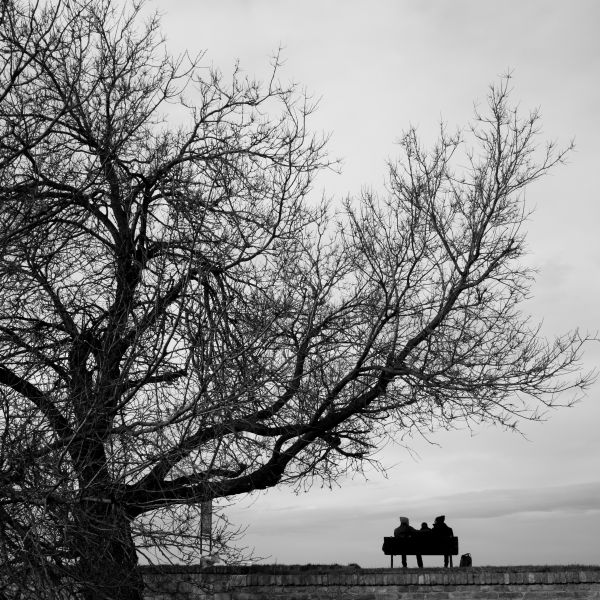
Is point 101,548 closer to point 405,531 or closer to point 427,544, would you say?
point 405,531

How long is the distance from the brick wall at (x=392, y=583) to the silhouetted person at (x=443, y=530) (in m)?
2.49

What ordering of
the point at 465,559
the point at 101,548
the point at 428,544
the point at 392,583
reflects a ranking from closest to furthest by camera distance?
the point at 101,548 → the point at 392,583 → the point at 428,544 → the point at 465,559

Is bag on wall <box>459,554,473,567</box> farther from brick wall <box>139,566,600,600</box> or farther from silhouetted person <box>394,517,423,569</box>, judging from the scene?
brick wall <box>139,566,600,600</box>

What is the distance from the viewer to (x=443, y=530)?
16.2m

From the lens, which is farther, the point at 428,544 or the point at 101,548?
the point at 428,544

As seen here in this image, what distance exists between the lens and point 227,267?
11648 millimetres

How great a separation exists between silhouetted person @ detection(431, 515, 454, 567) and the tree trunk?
27.3 feet

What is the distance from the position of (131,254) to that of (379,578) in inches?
242

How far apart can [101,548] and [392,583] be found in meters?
6.84

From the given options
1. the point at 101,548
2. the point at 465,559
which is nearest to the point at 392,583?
the point at 465,559

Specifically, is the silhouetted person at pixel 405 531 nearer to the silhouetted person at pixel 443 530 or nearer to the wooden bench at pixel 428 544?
the wooden bench at pixel 428 544

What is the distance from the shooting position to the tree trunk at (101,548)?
7203 millimetres

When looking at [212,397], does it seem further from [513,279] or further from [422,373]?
[513,279]

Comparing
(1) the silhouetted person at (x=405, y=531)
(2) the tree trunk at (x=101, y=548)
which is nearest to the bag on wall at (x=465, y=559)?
(1) the silhouetted person at (x=405, y=531)
